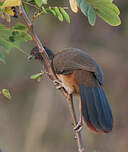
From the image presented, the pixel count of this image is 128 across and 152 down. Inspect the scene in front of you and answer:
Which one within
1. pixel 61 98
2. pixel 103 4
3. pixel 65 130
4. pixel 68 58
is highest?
pixel 103 4

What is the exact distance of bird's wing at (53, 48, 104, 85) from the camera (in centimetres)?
329

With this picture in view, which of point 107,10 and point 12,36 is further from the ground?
point 12,36

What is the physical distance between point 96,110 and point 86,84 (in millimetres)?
398

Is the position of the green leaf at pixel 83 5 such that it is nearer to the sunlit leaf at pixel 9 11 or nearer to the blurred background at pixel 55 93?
the sunlit leaf at pixel 9 11

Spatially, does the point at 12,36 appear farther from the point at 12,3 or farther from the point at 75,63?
the point at 75,63

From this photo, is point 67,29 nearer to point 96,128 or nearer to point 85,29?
point 85,29

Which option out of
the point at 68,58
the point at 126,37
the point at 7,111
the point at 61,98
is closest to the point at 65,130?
the point at 61,98

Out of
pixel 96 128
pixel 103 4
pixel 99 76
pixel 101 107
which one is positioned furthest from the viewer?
pixel 99 76

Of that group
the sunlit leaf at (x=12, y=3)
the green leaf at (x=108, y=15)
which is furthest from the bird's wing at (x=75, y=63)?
the sunlit leaf at (x=12, y=3)

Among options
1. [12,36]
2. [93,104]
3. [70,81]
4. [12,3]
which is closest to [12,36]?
[12,36]

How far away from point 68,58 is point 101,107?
0.73m

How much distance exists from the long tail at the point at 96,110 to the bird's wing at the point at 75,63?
17cm

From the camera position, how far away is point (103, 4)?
2.11 meters

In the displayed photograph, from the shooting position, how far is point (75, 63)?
132 inches
